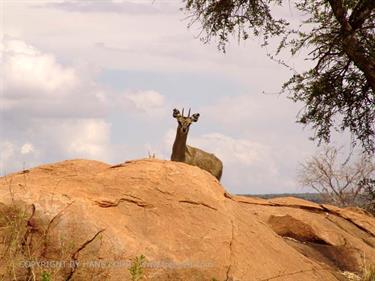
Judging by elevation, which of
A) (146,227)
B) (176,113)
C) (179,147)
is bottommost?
(179,147)

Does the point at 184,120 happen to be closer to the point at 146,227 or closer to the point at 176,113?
the point at 176,113

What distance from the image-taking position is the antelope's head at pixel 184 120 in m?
Result: 17.2

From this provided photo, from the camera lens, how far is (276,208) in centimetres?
1312

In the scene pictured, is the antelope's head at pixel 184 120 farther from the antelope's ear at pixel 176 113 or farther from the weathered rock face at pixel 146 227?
the weathered rock face at pixel 146 227

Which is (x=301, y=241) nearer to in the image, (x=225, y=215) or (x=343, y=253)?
(x=343, y=253)

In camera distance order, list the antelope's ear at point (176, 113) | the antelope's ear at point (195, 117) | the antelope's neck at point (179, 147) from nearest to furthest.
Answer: the antelope's neck at point (179, 147)
the antelope's ear at point (195, 117)
the antelope's ear at point (176, 113)

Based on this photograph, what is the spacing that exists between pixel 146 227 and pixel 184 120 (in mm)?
9237

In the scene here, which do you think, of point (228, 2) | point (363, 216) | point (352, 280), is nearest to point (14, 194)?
point (352, 280)

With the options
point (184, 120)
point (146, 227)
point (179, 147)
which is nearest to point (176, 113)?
point (184, 120)

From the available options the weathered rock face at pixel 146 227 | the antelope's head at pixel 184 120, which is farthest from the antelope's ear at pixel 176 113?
the weathered rock face at pixel 146 227

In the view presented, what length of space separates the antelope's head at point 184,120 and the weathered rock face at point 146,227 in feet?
23.6

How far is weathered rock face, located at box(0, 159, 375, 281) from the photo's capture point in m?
7.52

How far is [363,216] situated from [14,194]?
9.56 meters

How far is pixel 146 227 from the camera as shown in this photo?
26.9ft
